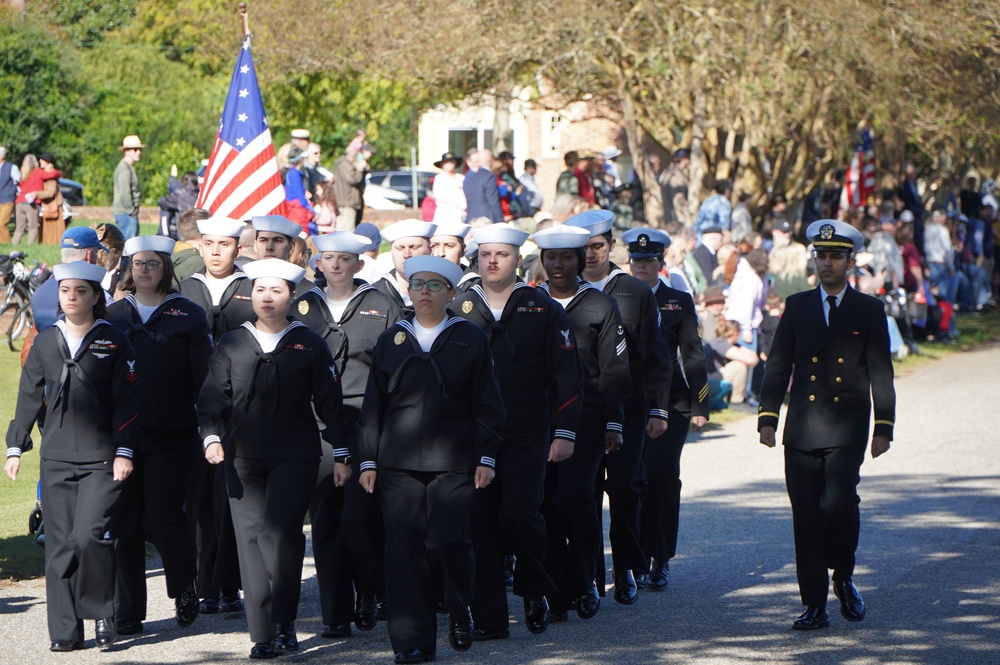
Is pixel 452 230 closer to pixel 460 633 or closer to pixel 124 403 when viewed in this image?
pixel 124 403

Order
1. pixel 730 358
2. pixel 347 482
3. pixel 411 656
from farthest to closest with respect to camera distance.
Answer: pixel 730 358, pixel 347 482, pixel 411 656

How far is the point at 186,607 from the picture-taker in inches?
307

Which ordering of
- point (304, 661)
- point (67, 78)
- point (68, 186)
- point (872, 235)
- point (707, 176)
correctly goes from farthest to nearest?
point (67, 78)
point (68, 186)
point (707, 176)
point (872, 235)
point (304, 661)

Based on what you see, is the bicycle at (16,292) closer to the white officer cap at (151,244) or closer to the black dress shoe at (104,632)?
the white officer cap at (151,244)

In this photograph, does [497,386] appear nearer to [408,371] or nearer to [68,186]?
[408,371]

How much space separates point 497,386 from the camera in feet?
23.8

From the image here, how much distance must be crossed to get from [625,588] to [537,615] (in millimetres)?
896

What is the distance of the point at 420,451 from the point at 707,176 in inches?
717

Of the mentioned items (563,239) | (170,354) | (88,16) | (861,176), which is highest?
(88,16)

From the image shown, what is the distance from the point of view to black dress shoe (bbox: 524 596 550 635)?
7738 mm

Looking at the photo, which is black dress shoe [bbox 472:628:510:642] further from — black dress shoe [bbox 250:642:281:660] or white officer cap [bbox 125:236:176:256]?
white officer cap [bbox 125:236:176:256]

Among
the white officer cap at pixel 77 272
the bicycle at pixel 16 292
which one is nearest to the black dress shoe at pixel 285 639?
the white officer cap at pixel 77 272

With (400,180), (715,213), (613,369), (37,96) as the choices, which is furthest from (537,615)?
(400,180)

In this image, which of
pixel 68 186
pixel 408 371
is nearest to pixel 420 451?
pixel 408 371
